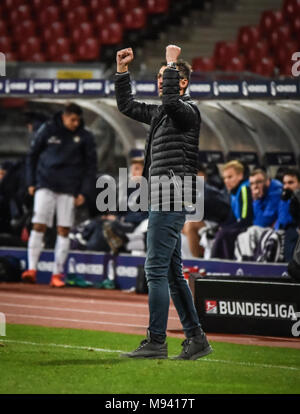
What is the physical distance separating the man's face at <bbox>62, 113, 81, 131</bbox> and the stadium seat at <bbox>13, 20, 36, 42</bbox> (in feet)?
34.0

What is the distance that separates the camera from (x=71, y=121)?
522 inches

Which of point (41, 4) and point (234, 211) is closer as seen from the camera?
point (234, 211)

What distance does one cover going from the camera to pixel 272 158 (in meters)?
13.8

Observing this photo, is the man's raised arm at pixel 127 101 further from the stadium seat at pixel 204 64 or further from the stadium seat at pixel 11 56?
the stadium seat at pixel 11 56

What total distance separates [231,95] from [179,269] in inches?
242

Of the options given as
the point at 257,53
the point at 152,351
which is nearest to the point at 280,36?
the point at 257,53

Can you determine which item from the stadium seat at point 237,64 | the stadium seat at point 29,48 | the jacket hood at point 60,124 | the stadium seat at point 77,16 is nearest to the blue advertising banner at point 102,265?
the jacket hood at point 60,124

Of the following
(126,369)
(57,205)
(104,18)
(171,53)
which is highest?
(104,18)

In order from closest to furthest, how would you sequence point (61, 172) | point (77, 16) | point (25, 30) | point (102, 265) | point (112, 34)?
point (61, 172) → point (102, 265) → point (112, 34) → point (77, 16) → point (25, 30)

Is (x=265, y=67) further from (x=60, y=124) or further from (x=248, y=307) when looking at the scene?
(x=248, y=307)

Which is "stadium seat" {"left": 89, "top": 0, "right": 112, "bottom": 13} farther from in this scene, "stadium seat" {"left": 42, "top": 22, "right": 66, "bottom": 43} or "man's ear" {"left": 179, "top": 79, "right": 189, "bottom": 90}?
"man's ear" {"left": 179, "top": 79, "right": 189, "bottom": 90}

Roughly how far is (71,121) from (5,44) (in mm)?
10177
